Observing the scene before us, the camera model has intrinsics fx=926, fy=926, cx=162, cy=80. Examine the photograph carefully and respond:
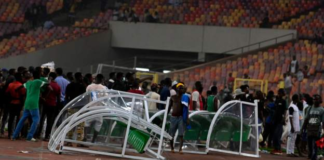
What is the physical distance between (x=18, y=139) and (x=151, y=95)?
3.90 meters

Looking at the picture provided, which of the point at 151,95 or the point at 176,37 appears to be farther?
the point at 176,37

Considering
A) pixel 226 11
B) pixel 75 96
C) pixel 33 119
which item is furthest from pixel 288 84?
pixel 33 119

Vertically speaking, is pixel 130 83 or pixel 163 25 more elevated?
pixel 163 25

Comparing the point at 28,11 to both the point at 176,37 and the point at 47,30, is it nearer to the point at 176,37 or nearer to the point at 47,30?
the point at 47,30

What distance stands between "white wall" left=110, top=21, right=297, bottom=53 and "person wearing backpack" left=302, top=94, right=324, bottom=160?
23.0 meters

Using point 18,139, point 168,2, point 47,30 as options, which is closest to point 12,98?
point 18,139

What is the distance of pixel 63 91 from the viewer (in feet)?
72.7

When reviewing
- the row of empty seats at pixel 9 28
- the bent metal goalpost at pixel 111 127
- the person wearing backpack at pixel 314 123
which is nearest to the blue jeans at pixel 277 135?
the person wearing backpack at pixel 314 123

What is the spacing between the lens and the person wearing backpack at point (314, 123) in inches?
822

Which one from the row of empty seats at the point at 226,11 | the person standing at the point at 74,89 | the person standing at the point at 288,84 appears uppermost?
the row of empty seats at the point at 226,11

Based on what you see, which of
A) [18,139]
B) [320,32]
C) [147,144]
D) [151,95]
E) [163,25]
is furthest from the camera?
[163,25]

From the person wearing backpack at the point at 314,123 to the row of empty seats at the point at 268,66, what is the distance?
16650 mm

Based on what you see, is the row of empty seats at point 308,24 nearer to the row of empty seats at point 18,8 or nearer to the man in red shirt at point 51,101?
the row of empty seats at point 18,8

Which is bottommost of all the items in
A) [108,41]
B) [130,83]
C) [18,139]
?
[18,139]
